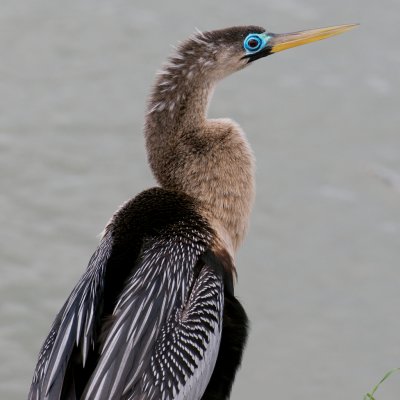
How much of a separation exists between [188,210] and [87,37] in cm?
513

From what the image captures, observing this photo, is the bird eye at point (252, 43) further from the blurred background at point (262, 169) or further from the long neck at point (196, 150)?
the blurred background at point (262, 169)

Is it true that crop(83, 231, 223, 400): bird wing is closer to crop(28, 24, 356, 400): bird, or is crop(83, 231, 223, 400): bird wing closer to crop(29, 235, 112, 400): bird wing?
crop(28, 24, 356, 400): bird

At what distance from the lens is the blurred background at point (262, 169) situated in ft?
29.1

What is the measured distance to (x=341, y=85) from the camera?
10398mm

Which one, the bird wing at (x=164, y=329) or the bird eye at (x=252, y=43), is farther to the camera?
the bird eye at (x=252, y=43)

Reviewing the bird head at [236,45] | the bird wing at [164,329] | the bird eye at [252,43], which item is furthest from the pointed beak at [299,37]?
the bird wing at [164,329]

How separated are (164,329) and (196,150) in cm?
110

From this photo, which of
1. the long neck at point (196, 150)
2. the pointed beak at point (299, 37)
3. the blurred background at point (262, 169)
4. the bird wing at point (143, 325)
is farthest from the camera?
the blurred background at point (262, 169)

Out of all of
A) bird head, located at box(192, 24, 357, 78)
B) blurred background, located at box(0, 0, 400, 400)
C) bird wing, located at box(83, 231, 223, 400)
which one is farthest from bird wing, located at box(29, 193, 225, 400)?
blurred background, located at box(0, 0, 400, 400)

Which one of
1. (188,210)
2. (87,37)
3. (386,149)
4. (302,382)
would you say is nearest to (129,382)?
(188,210)

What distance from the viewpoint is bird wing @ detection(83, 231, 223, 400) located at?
16.9 feet

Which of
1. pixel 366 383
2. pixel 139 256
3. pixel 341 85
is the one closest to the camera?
pixel 139 256

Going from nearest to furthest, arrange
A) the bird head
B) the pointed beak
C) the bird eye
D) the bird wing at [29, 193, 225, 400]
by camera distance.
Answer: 1. the bird wing at [29, 193, 225, 400]
2. the bird head
3. the bird eye
4. the pointed beak

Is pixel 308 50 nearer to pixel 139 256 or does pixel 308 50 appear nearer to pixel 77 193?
pixel 77 193
